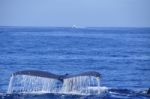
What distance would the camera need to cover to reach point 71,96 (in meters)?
21.5

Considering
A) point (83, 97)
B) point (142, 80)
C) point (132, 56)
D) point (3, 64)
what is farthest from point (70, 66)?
point (83, 97)

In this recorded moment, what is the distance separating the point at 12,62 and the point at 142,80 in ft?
42.7

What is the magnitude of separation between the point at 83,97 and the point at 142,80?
14081 mm

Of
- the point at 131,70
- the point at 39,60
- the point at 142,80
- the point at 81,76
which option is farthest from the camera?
the point at 39,60

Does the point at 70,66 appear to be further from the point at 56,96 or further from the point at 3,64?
the point at 56,96

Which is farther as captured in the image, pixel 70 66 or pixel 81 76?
pixel 70 66

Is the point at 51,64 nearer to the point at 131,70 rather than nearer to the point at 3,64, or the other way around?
the point at 3,64

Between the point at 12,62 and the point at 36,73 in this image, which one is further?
the point at 12,62

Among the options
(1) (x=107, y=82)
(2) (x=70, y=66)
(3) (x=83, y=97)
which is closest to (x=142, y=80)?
(1) (x=107, y=82)

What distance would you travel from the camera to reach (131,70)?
4100 centimetres

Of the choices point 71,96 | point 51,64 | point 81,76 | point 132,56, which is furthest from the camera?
point 132,56

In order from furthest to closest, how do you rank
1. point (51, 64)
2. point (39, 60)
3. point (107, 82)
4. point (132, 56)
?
1. point (132, 56)
2. point (39, 60)
3. point (51, 64)
4. point (107, 82)

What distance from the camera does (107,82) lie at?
108 ft

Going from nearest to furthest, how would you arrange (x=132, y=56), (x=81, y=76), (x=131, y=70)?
(x=81, y=76)
(x=131, y=70)
(x=132, y=56)
